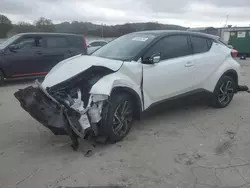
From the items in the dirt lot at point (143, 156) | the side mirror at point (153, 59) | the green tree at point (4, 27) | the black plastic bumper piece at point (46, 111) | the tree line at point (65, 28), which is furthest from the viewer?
the green tree at point (4, 27)

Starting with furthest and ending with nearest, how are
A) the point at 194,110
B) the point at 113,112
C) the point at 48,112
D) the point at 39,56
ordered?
the point at 39,56 < the point at 194,110 < the point at 113,112 < the point at 48,112

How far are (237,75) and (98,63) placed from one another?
3478 millimetres

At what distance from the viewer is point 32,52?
943 cm

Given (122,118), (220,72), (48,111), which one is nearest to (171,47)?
(220,72)

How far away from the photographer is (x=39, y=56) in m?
9.55

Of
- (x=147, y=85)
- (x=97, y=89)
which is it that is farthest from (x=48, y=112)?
(x=147, y=85)

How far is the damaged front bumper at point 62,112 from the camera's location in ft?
12.0

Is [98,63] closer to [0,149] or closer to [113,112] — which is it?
[113,112]

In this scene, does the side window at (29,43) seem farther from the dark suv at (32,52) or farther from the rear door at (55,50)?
the rear door at (55,50)

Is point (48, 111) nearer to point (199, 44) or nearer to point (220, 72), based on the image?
point (199, 44)

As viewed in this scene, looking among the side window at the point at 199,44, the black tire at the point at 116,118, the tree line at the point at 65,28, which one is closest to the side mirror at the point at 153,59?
the black tire at the point at 116,118

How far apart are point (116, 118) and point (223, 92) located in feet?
9.70

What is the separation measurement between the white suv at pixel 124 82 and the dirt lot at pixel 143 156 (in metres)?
0.39

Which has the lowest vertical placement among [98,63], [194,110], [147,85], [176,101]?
[194,110]
